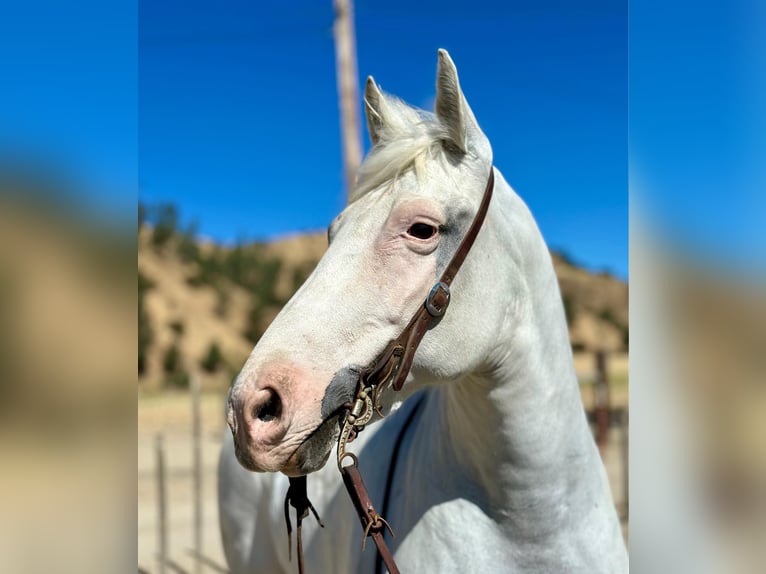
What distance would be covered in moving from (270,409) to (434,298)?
458 mm

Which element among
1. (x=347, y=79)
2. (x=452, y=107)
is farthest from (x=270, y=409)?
(x=347, y=79)

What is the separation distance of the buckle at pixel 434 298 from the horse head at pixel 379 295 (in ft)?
0.07

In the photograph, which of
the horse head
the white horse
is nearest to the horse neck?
the white horse

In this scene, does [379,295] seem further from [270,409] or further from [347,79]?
[347,79]

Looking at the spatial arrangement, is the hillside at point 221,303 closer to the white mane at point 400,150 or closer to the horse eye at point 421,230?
the white mane at point 400,150

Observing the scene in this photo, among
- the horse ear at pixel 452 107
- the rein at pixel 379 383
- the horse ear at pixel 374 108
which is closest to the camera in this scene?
the rein at pixel 379 383

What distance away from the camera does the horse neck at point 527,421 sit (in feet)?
5.66

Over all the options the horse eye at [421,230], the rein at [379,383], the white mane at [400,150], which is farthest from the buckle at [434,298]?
the white mane at [400,150]

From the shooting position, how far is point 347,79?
24.7 feet

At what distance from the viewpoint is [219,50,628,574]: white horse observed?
1450 millimetres
